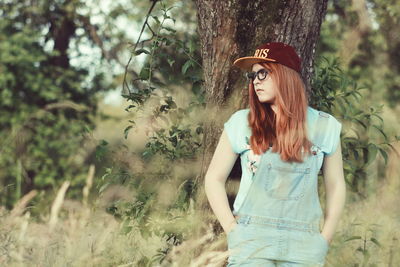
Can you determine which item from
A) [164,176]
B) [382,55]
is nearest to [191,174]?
[164,176]

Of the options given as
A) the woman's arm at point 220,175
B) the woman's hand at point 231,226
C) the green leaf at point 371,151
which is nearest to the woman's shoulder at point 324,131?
the woman's arm at point 220,175

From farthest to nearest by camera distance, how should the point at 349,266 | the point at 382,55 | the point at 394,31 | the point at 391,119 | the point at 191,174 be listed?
the point at 382,55 < the point at 394,31 < the point at 391,119 < the point at 191,174 < the point at 349,266

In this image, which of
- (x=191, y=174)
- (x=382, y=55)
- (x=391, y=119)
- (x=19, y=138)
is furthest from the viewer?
(x=382, y=55)

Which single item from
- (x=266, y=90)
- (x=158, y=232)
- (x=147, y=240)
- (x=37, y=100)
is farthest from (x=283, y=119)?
(x=37, y=100)

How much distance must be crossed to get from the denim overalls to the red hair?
49 millimetres

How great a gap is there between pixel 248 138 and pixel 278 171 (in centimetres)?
22

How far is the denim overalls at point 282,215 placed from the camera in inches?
131

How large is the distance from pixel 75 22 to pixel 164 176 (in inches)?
241

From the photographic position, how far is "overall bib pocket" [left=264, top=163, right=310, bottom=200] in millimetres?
3371

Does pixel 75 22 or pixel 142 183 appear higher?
pixel 75 22

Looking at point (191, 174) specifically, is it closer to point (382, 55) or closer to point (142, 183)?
point (142, 183)

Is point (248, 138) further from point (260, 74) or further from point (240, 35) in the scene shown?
point (240, 35)

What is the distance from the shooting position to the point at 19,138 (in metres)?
5.88

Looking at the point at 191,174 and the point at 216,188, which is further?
the point at 191,174
